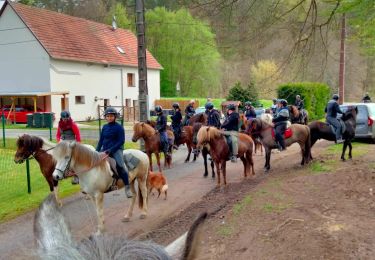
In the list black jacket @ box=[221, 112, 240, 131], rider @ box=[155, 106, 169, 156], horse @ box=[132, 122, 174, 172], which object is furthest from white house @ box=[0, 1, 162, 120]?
black jacket @ box=[221, 112, 240, 131]

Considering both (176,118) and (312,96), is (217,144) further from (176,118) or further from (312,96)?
(312,96)

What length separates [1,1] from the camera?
116ft

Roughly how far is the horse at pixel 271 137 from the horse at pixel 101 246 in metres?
12.1

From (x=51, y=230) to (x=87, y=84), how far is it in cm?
3536

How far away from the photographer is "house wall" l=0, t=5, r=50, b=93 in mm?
32781

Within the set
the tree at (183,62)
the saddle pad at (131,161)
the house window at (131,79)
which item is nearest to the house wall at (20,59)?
the house window at (131,79)

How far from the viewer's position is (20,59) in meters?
33.8

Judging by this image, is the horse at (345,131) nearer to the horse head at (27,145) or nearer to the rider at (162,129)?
the rider at (162,129)

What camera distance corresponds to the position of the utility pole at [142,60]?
14.3 metres

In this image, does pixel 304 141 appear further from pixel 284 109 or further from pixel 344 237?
pixel 344 237

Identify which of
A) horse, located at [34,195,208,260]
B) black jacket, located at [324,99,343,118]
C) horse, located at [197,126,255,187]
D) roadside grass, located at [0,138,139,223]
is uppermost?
black jacket, located at [324,99,343,118]

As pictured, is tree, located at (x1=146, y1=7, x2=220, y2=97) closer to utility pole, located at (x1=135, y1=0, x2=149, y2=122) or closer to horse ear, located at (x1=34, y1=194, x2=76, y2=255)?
utility pole, located at (x1=135, y1=0, x2=149, y2=122)

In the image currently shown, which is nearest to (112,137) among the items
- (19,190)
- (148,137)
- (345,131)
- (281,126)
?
(19,190)

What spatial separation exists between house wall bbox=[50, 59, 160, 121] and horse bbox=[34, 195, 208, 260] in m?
32.5
